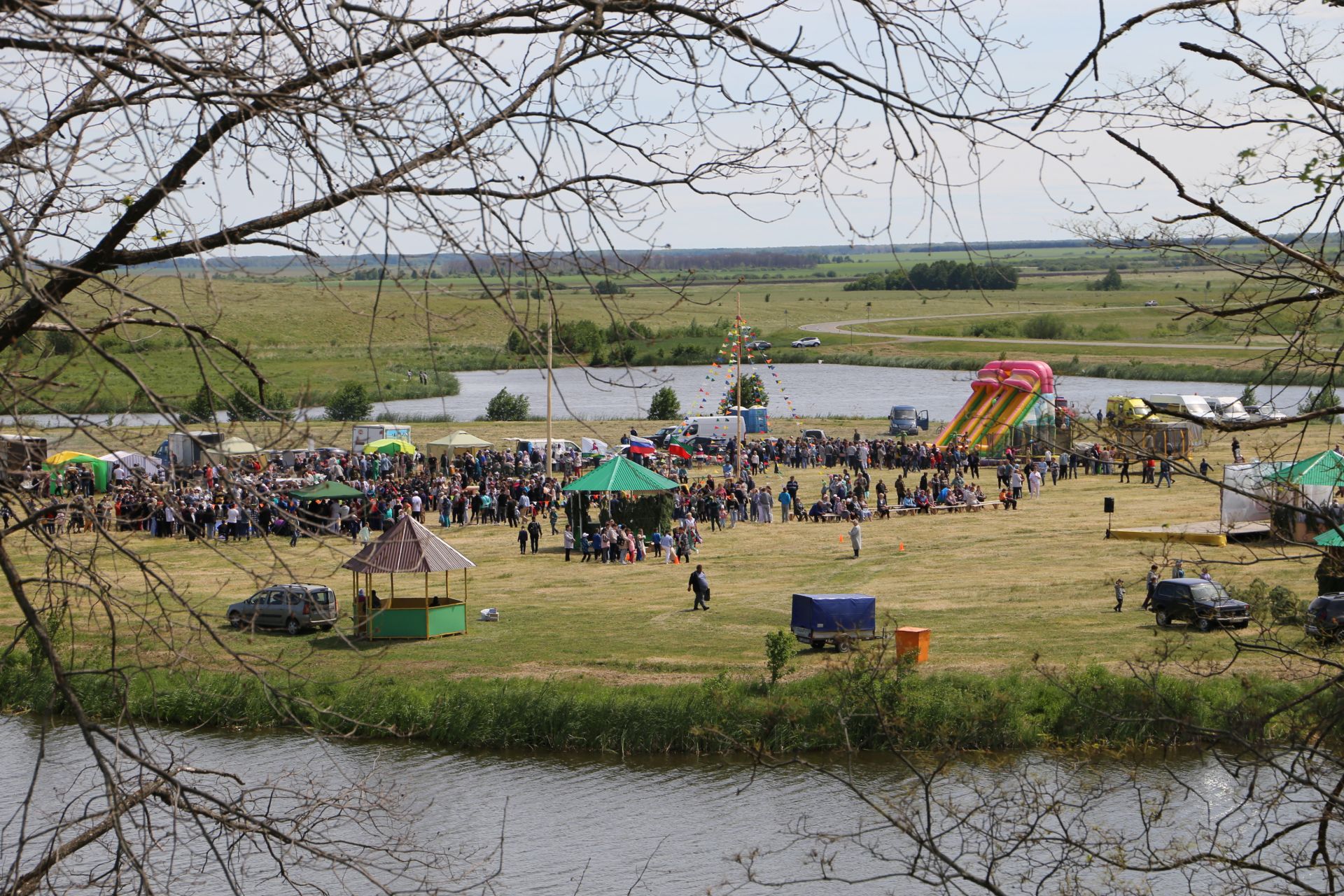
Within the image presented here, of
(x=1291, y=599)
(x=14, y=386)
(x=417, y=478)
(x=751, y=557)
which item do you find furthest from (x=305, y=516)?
(x=417, y=478)

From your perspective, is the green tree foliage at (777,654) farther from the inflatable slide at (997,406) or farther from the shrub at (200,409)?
the inflatable slide at (997,406)

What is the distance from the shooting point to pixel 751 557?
34438 millimetres

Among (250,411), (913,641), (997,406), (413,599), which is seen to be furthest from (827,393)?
(250,411)

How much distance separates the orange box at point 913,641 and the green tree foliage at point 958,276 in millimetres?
17643

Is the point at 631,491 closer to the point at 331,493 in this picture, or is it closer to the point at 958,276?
the point at 331,493

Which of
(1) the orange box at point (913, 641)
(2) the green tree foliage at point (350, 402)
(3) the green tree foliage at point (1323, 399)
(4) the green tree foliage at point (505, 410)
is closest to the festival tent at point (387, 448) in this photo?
(2) the green tree foliage at point (350, 402)

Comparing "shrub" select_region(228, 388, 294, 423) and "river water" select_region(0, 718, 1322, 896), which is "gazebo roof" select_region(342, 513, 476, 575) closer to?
"river water" select_region(0, 718, 1322, 896)

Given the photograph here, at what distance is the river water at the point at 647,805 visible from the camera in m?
15.7

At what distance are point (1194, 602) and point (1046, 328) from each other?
3454 inches

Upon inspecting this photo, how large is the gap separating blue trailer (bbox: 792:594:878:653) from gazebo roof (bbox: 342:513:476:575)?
6.07 metres

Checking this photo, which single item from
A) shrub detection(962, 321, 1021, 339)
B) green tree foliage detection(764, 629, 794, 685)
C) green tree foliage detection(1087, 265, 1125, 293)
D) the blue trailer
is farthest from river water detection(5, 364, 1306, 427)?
green tree foliage detection(1087, 265, 1125, 293)

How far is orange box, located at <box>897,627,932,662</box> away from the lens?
868 inches

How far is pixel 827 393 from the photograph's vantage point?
82.1 m

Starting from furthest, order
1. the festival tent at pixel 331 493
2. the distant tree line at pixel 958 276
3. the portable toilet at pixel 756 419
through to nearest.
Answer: the portable toilet at pixel 756 419 < the festival tent at pixel 331 493 < the distant tree line at pixel 958 276
